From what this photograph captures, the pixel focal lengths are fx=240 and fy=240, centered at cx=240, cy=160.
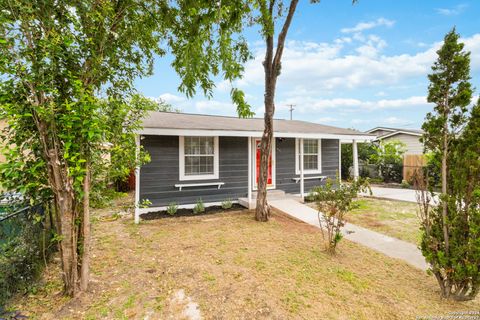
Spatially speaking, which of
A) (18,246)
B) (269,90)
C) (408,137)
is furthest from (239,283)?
(408,137)

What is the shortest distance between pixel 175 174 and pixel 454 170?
6766 millimetres

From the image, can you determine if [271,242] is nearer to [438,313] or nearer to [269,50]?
[438,313]

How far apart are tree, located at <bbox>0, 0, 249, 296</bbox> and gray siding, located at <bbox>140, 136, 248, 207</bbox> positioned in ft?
13.2

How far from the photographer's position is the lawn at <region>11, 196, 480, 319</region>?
2.77 meters

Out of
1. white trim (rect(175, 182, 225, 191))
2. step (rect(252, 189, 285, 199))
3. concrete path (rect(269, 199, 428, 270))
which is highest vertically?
white trim (rect(175, 182, 225, 191))

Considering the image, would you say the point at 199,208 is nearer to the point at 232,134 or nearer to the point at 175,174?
the point at 175,174

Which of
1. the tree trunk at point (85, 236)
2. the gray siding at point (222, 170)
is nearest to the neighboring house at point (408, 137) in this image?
the gray siding at point (222, 170)

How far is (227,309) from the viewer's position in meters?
2.77

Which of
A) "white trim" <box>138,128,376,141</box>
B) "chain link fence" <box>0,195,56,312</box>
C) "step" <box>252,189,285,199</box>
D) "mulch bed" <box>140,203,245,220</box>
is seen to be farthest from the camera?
"step" <box>252,189,285,199</box>

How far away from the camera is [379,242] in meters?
5.30

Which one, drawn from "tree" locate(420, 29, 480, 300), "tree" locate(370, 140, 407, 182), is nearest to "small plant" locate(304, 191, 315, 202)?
"tree" locate(420, 29, 480, 300)

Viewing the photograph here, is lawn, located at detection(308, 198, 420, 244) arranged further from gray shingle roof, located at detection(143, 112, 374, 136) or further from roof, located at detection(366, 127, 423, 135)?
roof, located at detection(366, 127, 423, 135)

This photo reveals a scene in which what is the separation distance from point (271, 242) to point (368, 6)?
28.9 ft

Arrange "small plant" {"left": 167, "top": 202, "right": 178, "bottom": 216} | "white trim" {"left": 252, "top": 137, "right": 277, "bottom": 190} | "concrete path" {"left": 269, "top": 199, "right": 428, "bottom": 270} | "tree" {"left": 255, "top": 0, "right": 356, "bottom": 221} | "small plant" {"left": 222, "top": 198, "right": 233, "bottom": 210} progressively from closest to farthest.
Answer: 1. "concrete path" {"left": 269, "top": 199, "right": 428, "bottom": 270}
2. "tree" {"left": 255, "top": 0, "right": 356, "bottom": 221}
3. "small plant" {"left": 167, "top": 202, "right": 178, "bottom": 216}
4. "small plant" {"left": 222, "top": 198, "right": 233, "bottom": 210}
5. "white trim" {"left": 252, "top": 137, "right": 277, "bottom": 190}
